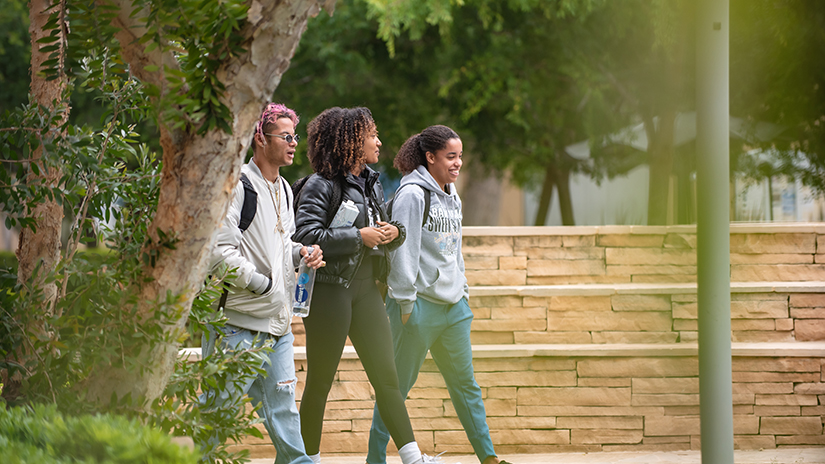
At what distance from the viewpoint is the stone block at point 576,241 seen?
550cm

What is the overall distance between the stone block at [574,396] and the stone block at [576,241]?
3.61 ft

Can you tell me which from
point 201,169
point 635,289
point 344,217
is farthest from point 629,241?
point 201,169

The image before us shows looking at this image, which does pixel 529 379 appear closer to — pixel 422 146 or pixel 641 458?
pixel 641 458

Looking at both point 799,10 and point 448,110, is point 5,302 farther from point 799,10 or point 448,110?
point 448,110

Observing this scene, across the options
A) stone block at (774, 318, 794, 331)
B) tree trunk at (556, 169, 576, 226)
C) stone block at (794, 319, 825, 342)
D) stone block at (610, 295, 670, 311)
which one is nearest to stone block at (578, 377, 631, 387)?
stone block at (610, 295, 670, 311)

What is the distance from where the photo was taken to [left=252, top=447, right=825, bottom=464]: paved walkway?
4.62 metres

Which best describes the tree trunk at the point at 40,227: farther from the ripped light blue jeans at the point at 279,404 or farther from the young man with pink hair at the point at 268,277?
the ripped light blue jeans at the point at 279,404

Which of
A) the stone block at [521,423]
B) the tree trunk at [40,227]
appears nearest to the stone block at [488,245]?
the stone block at [521,423]

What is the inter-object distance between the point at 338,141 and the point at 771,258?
11.0 feet

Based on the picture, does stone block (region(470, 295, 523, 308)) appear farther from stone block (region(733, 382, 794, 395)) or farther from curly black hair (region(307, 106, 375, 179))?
curly black hair (region(307, 106, 375, 179))

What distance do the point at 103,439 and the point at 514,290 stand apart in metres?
3.45

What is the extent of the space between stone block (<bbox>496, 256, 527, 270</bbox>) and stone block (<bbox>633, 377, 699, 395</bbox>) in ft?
3.70

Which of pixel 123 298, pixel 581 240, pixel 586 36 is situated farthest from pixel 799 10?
pixel 123 298

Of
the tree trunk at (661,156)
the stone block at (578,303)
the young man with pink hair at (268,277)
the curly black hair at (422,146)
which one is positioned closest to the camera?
the young man with pink hair at (268,277)
